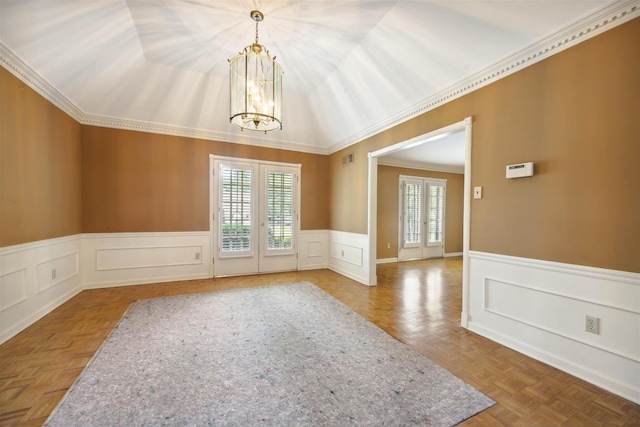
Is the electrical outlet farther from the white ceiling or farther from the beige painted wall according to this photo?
the white ceiling

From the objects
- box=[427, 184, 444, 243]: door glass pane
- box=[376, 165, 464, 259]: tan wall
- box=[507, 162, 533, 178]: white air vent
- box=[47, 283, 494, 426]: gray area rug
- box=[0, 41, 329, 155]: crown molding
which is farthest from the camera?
box=[427, 184, 444, 243]: door glass pane

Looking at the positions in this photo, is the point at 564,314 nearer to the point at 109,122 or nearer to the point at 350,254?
the point at 350,254

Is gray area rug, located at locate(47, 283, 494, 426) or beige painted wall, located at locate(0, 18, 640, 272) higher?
beige painted wall, located at locate(0, 18, 640, 272)

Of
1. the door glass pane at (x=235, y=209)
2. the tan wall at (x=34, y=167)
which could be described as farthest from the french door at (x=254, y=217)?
the tan wall at (x=34, y=167)

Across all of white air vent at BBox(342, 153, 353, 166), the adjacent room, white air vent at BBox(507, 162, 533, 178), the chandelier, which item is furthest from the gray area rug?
white air vent at BBox(342, 153, 353, 166)

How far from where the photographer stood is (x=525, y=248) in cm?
238

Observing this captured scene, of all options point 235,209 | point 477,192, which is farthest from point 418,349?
point 235,209

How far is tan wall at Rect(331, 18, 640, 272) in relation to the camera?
1.82m

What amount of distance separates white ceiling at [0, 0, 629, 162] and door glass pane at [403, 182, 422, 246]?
320 centimetres

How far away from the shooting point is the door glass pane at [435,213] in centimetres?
743

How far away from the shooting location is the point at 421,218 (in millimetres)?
7293

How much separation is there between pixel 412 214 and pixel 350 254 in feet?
9.87

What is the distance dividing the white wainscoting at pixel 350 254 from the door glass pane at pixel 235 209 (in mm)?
1799

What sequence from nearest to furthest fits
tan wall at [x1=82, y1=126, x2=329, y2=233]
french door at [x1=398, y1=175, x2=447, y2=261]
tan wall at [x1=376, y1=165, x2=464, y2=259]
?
1. tan wall at [x1=82, y1=126, x2=329, y2=233]
2. tan wall at [x1=376, y1=165, x2=464, y2=259]
3. french door at [x1=398, y1=175, x2=447, y2=261]
